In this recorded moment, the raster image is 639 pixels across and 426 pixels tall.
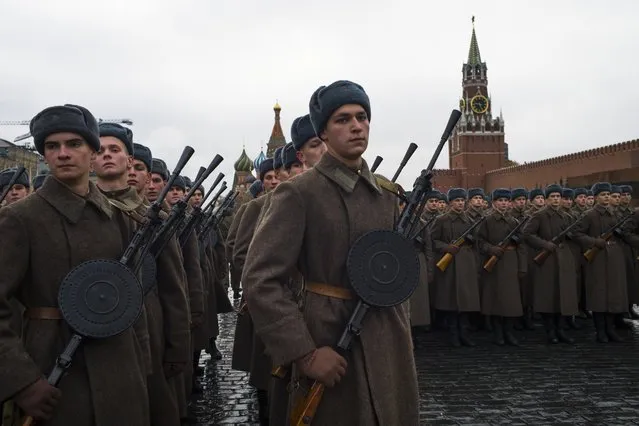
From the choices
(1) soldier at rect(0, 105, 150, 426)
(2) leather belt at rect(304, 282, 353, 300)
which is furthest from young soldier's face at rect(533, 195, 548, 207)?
(1) soldier at rect(0, 105, 150, 426)

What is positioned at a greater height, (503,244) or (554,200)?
(554,200)

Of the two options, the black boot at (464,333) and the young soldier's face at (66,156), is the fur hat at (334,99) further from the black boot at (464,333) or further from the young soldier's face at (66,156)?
the black boot at (464,333)

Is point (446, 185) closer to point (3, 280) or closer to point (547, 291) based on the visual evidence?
point (547, 291)

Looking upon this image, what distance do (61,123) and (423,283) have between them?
7.06m

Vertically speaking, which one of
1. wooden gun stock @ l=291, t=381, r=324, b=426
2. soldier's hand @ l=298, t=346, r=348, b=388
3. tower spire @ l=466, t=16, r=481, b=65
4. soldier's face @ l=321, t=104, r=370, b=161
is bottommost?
wooden gun stock @ l=291, t=381, r=324, b=426

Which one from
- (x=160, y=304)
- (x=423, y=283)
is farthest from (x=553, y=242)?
(x=160, y=304)

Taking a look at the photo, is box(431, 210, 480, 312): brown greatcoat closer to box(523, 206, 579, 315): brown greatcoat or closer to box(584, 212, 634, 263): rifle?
box(523, 206, 579, 315): brown greatcoat

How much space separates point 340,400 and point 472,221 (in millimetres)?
7275

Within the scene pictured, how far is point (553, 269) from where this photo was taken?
9742mm

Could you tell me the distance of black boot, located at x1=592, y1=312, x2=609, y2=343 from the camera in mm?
9148

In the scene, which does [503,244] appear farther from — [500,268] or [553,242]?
[553,242]

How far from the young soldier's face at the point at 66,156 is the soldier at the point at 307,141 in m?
1.91

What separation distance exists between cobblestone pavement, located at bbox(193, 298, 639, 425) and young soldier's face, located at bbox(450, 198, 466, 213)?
6.84 feet

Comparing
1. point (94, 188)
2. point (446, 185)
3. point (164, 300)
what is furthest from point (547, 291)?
point (446, 185)
